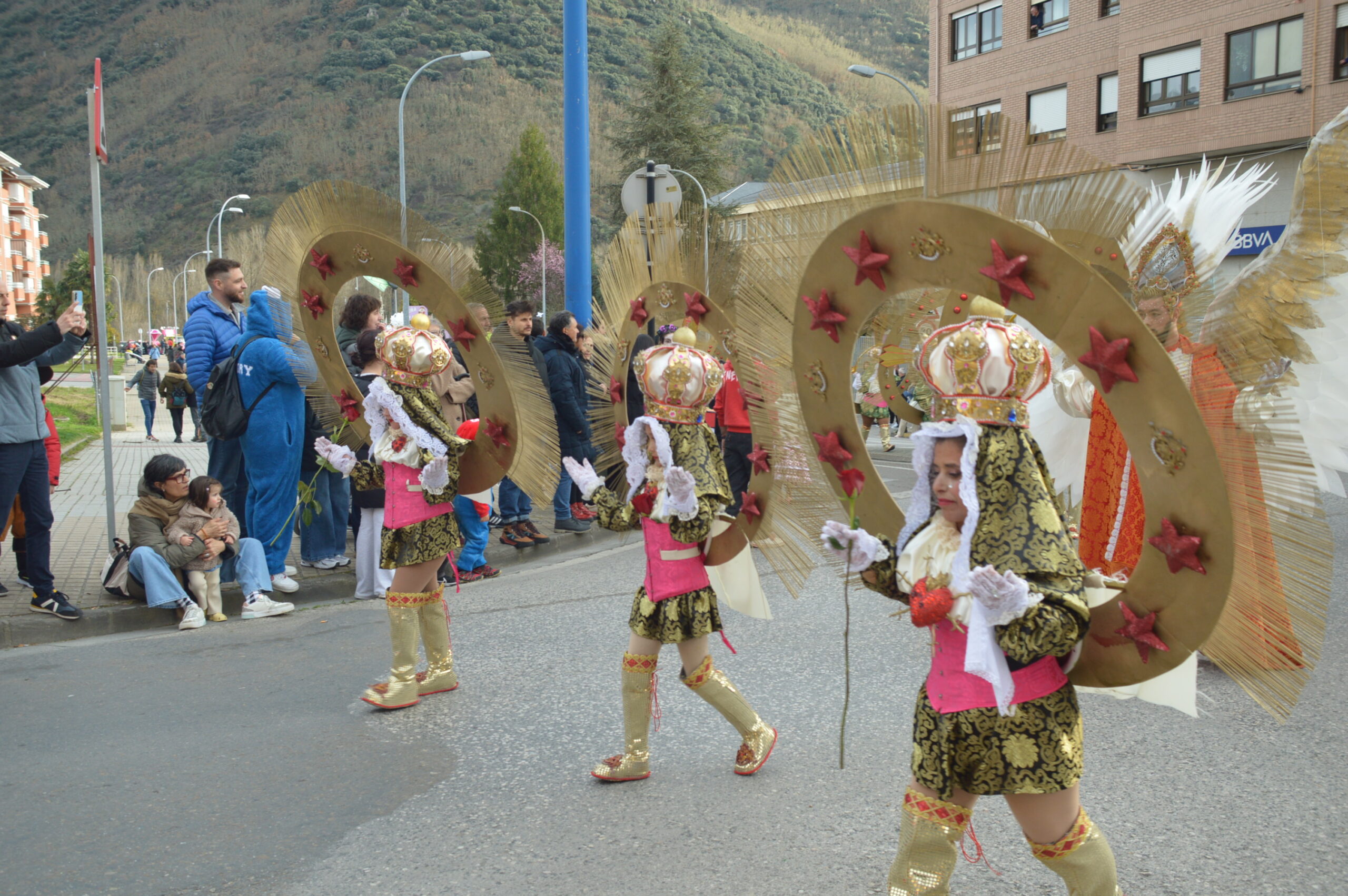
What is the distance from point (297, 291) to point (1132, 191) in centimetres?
414

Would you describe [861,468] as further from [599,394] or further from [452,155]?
[452,155]

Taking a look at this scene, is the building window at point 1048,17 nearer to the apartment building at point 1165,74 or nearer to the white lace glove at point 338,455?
the apartment building at point 1165,74

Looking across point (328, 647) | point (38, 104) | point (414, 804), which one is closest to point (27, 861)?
point (414, 804)

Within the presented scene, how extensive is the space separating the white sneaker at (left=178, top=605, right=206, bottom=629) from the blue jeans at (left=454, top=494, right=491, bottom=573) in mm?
1722

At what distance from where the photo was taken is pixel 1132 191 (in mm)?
2311

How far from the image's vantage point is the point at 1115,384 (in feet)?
7.10

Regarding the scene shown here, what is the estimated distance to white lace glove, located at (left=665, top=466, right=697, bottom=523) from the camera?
12.0ft

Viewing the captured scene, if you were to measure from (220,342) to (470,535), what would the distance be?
2.14 meters

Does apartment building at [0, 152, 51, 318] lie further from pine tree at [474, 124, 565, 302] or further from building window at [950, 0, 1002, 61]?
building window at [950, 0, 1002, 61]

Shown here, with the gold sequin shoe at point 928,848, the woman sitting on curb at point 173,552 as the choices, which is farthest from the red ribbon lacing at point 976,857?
the woman sitting on curb at point 173,552

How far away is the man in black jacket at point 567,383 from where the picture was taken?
27.3ft

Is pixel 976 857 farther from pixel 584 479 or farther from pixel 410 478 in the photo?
pixel 410 478

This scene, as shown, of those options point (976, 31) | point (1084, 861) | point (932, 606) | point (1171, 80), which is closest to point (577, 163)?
point (932, 606)

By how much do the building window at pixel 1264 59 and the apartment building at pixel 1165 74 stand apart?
0.06 ft
